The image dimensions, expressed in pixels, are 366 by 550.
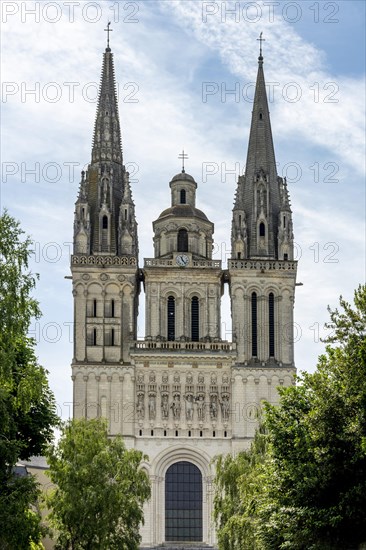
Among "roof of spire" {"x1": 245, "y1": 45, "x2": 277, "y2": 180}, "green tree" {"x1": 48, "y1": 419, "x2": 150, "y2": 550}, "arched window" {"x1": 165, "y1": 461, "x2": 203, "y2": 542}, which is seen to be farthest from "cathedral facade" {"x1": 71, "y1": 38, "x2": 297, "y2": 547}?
"green tree" {"x1": 48, "y1": 419, "x2": 150, "y2": 550}

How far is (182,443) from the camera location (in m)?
79.7

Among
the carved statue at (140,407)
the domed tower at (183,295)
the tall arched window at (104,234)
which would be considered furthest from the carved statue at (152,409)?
the tall arched window at (104,234)

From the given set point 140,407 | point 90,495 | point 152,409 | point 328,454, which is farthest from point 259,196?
point 328,454

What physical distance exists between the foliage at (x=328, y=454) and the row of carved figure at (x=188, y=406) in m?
34.9

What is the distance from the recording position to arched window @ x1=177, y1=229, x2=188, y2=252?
281 ft

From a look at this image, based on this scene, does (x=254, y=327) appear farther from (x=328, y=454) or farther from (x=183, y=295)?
(x=328, y=454)

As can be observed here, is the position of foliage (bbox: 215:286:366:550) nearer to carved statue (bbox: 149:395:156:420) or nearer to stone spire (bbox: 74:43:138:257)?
carved statue (bbox: 149:395:156:420)

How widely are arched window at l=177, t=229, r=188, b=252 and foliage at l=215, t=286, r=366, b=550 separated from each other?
41263 mm

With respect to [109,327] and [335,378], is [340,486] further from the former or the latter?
[109,327]

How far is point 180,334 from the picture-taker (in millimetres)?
82188

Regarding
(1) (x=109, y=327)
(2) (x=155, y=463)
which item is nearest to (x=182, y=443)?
(2) (x=155, y=463)

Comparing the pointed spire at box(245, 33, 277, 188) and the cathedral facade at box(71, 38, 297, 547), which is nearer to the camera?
the cathedral facade at box(71, 38, 297, 547)

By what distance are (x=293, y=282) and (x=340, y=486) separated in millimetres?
40553

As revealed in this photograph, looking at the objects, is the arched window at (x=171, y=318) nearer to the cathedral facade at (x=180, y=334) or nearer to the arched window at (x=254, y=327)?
the cathedral facade at (x=180, y=334)
